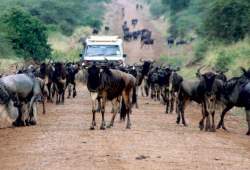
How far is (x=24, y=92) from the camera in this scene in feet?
68.2

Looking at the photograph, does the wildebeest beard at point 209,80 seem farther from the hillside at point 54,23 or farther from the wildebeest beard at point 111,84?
the hillside at point 54,23

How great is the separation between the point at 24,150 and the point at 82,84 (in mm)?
24304

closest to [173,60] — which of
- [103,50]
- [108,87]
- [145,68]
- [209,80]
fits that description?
[103,50]

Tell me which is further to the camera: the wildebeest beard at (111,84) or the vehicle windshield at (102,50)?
the vehicle windshield at (102,50)

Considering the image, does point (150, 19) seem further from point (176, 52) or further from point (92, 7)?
point (176, 52)

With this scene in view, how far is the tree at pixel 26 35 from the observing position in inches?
1750

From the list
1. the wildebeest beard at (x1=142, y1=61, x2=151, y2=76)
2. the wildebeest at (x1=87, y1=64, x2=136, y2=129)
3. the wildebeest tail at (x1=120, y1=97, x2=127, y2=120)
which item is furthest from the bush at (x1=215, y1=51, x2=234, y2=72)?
the wildebeest at (x1=87, y1=64, x2=136, y2=129)

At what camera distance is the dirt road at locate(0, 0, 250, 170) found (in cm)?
1405

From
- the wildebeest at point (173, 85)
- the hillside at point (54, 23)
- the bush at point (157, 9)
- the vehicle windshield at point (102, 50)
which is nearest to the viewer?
the wildebeest at point (173, 85)

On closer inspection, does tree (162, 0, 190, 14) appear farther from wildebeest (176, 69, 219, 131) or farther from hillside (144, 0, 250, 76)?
wildebeest (176, 69, 219, 131)

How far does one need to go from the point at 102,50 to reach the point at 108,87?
14787 millimetres

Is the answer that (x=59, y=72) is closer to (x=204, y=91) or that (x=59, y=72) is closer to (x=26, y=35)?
(x=204, y=91)

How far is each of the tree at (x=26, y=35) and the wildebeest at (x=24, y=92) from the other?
22962 millimetres

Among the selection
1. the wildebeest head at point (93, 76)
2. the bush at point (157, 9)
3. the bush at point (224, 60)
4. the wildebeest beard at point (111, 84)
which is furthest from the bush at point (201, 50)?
the bush at point (157, 9)
